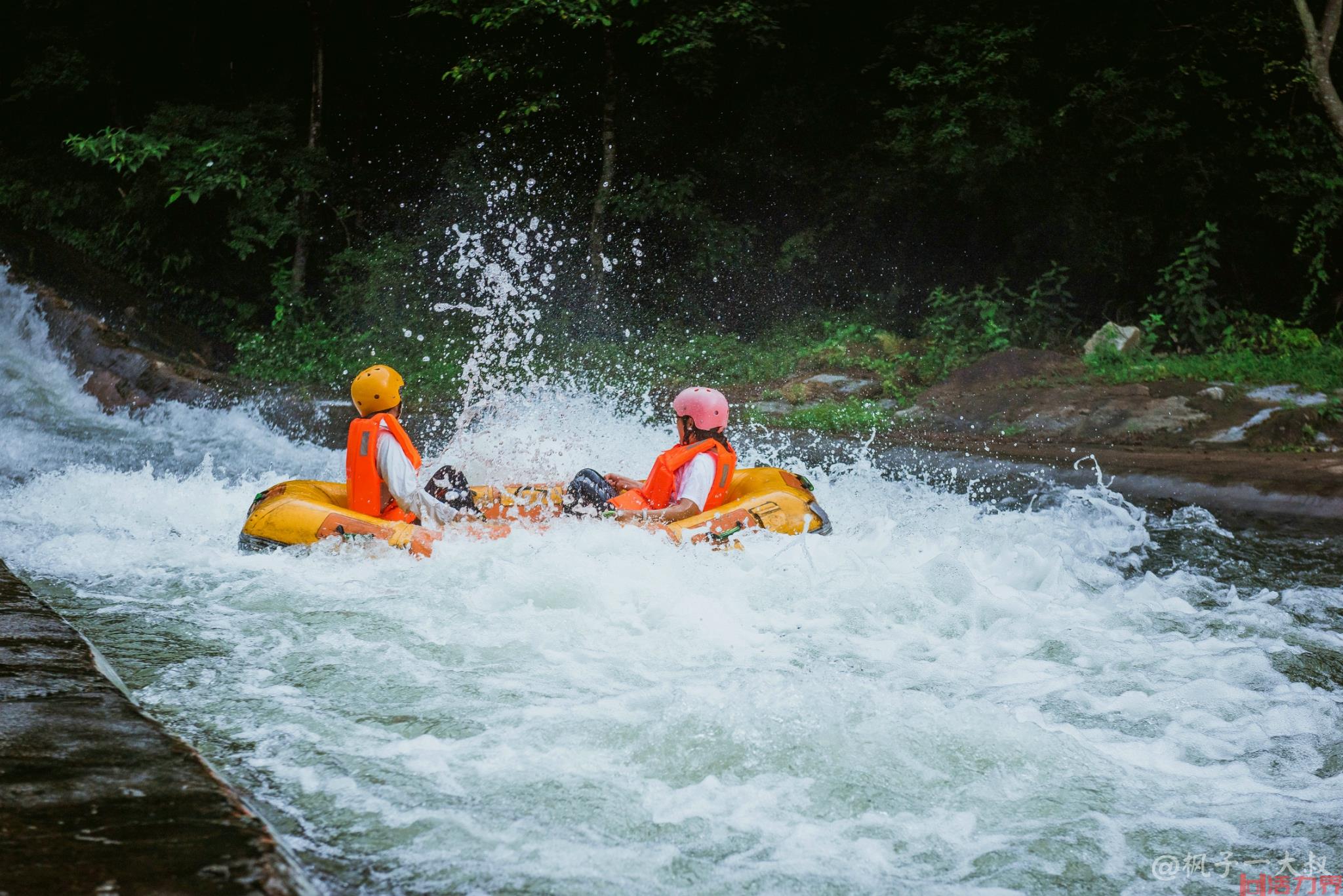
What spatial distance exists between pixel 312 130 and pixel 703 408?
36.8ft

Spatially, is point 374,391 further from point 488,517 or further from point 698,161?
point 698,161

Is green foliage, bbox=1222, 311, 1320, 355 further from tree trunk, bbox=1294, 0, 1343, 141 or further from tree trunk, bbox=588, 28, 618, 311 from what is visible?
tree trunk, bbox=588, 28, 618, 311

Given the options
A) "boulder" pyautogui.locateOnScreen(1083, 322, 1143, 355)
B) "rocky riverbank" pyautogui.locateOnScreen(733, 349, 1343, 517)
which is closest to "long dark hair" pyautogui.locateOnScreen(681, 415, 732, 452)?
"rocky riverbank" pyautogui.locateOnScreen(733, 349, 1343, 517)

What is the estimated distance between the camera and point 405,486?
5.59 m

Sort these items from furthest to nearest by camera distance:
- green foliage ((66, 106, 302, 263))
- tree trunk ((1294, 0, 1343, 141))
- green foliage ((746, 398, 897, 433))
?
green foliage ((66, 106, 302, 263)) → green foliage ((746, 398, 897, 433)) → tree trunk ((1294, 0, 1343, 141))

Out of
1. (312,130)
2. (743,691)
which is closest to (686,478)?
(743,691)

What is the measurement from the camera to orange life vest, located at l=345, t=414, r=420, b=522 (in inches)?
217

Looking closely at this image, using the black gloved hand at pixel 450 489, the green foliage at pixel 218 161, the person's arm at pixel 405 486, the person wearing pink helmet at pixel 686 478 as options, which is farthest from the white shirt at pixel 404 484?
the green foliage at pixel 218 161

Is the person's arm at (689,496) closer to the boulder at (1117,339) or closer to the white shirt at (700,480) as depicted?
the white shirt at (700,480)

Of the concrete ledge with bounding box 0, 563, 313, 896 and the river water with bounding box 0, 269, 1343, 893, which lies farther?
the river water with bounding box 0, 269, 1343, 893

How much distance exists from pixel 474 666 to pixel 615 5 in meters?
10.7

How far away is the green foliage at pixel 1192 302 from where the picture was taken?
38.2 feet

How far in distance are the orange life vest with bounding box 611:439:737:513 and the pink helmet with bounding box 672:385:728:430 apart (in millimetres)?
107

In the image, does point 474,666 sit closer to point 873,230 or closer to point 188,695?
point 188,695
